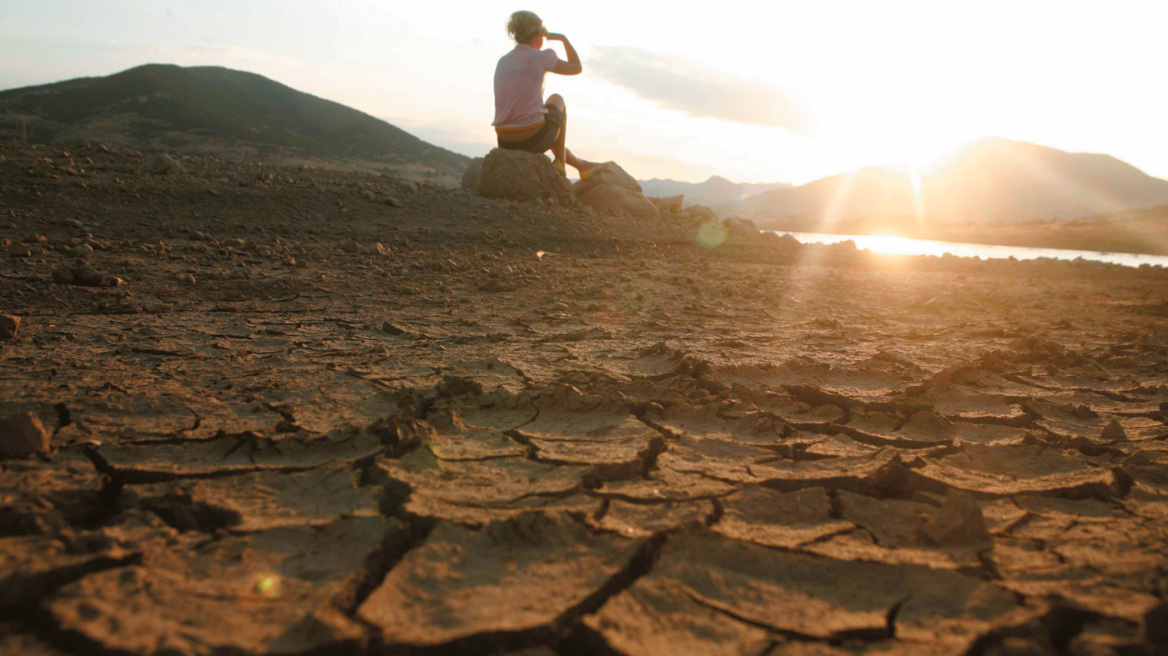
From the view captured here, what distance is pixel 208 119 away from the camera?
29484 mm

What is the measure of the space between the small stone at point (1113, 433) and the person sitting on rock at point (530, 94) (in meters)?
5.23

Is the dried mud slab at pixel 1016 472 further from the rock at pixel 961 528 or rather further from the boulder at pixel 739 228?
the boulder at pixel 739 228

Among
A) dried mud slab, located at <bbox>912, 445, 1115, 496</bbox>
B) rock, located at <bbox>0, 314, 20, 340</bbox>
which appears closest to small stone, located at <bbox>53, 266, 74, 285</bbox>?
rock, located at <bbox>0, 314, 20, 340</bbox>

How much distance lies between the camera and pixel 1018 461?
5.63 ft

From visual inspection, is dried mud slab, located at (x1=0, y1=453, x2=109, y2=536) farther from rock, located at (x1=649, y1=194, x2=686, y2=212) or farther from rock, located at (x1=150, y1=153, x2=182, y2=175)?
rock, located at (x1=649, y1=194, x2=686, y2=212)

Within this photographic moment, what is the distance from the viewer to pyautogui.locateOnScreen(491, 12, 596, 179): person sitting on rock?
584 centimetres

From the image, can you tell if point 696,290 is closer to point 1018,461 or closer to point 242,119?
point 1018,461

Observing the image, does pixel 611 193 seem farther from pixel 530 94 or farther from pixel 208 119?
pixel 208 119

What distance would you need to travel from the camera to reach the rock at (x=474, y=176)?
6975 millimetres

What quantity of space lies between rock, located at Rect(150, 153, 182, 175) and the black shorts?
308 cm

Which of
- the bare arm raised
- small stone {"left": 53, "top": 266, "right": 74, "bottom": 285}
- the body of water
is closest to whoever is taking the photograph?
small stone {"left": 53, "top": 266, "right": 74, "bottom": 285}

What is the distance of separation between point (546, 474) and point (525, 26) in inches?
214

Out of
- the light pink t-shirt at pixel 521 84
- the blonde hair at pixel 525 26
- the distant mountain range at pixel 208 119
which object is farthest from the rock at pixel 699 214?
the distant mountain range at pixel 208 119

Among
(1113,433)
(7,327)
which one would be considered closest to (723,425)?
(1113,433)
